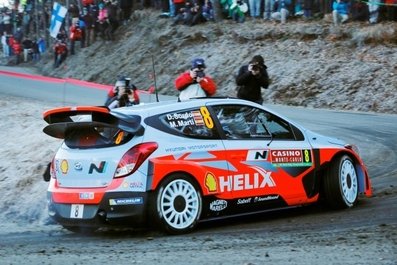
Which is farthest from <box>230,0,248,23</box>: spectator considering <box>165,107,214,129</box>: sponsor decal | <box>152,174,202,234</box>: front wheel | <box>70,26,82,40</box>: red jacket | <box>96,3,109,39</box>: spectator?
<box>152,174,202,234</box>: front wheel

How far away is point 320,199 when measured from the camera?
10.0 metres

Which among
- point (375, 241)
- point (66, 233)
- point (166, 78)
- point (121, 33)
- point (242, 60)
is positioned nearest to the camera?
point (375, 241)

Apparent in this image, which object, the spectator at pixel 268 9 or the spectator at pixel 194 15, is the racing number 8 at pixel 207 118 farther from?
the spectator at pixel 194 15

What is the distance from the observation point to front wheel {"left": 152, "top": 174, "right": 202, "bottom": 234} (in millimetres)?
8445

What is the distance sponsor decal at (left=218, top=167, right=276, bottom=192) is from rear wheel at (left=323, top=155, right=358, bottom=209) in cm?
84

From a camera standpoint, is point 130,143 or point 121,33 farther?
point 121,33

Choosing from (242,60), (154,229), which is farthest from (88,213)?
(242,60)

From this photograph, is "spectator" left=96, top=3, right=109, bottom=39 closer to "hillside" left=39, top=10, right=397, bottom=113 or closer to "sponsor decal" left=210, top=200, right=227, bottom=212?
"hillside" left=39, top=10, right=397, bottom=113

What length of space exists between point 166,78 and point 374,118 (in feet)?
41.2

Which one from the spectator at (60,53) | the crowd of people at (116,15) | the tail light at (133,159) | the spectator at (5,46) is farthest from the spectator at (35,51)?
the tail light at (133,159)

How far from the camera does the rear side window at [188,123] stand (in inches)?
348

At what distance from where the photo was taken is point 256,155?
9.27m

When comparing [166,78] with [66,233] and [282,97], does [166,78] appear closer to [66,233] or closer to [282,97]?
[282,97]

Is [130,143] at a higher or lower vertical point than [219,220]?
higher
